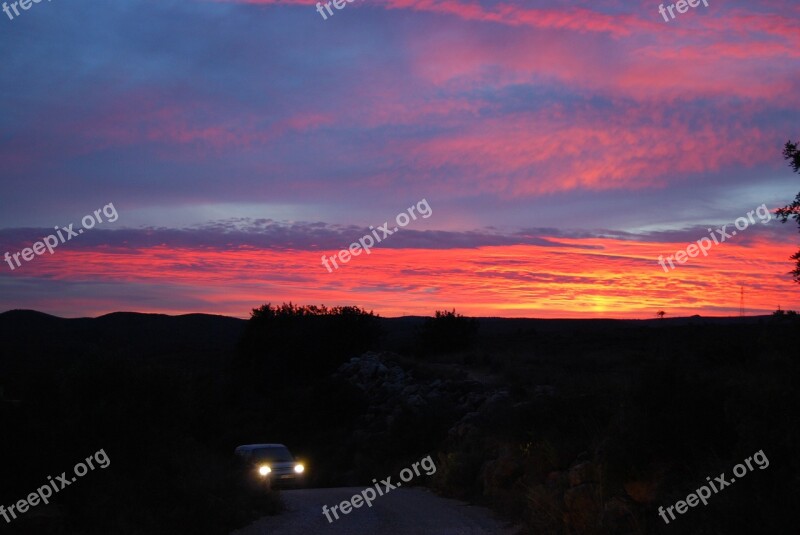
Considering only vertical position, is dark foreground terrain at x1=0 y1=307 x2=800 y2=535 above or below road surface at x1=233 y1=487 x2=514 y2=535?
above

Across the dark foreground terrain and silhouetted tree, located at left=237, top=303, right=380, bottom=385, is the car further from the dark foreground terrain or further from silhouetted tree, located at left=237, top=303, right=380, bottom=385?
silhouetted tree, located at left=237, top=303, right=380, bottom=385

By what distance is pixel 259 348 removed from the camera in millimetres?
63594

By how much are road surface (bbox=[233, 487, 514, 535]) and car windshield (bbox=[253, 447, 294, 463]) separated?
3.91 metres

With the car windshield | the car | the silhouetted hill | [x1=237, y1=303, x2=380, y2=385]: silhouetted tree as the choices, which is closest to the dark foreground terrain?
the car

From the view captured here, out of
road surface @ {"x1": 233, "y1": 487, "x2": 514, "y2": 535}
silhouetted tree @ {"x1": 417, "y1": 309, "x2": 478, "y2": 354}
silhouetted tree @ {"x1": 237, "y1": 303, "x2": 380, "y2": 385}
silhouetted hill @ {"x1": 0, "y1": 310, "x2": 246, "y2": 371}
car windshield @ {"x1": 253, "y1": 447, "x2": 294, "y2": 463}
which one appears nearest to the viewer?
road surface @ {"x1": 233, "y1": 487, "x2": 514, "y2": 535}

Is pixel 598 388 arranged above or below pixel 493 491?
above

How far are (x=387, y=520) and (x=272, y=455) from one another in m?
10.5

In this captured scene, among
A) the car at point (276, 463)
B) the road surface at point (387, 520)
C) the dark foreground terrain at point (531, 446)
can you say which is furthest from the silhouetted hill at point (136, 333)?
the dark foreground terrain at point (531, 446)

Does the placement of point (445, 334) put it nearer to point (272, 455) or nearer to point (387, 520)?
point (272, 455)

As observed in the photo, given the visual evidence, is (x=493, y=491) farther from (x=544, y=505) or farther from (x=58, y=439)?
(x=58, y=439)

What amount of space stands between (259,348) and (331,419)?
18.4m

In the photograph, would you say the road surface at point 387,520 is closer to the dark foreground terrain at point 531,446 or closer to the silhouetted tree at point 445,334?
the dark foreground terrain at point 531,446

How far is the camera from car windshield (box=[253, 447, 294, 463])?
85.6ft

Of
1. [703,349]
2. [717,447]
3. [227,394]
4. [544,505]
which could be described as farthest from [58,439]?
[227,394]
